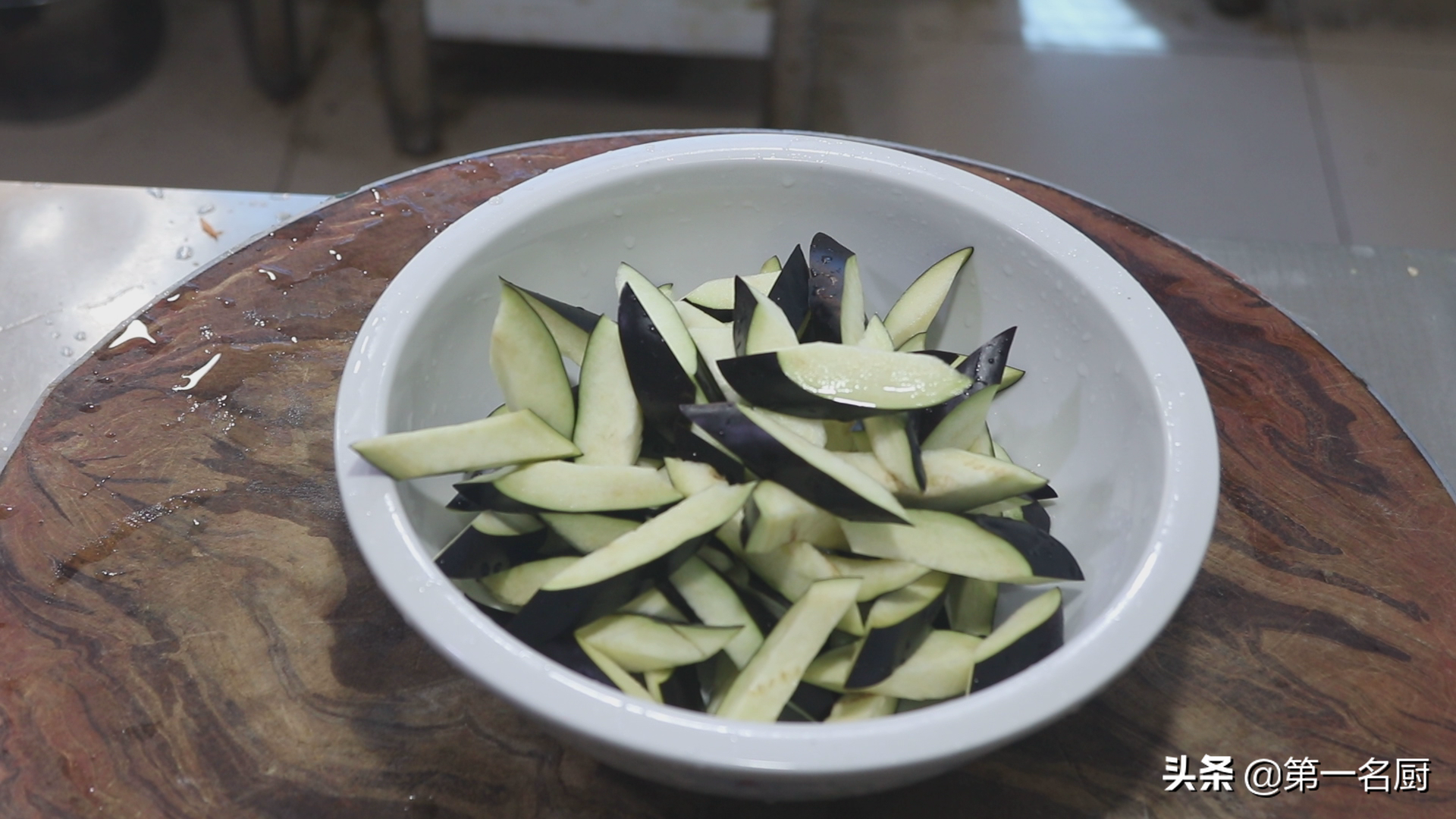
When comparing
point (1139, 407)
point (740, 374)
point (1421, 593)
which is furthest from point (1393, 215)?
point (740, 374)

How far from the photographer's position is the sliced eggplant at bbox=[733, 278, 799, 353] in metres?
0.78

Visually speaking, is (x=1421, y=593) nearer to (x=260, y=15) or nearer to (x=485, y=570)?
(x=485, y=570)

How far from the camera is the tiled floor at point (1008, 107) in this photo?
2.32 metres

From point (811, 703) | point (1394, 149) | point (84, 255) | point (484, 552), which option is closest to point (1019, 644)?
point (811, 703)

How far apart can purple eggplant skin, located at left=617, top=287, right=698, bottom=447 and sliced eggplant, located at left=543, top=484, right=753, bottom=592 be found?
0.08 meters

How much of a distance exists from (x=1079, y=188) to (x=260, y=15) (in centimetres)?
175

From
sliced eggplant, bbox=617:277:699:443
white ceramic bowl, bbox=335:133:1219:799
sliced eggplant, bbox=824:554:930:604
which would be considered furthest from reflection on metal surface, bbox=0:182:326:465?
sliced eggplant, bbox=824:554:930:604

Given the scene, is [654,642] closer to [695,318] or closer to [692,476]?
[692,476]

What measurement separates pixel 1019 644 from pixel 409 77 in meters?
1.87

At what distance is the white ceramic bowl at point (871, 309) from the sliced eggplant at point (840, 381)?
14 centimetres

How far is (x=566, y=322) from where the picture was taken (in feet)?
2.75

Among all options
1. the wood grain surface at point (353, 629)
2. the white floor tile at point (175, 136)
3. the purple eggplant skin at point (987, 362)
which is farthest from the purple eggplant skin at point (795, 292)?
the white floor tile at point (175, 136)

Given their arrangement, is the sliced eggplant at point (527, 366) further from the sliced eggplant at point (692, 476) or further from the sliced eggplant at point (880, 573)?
the sliced eggplant at point (880, 573)

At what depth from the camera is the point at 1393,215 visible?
236cm
